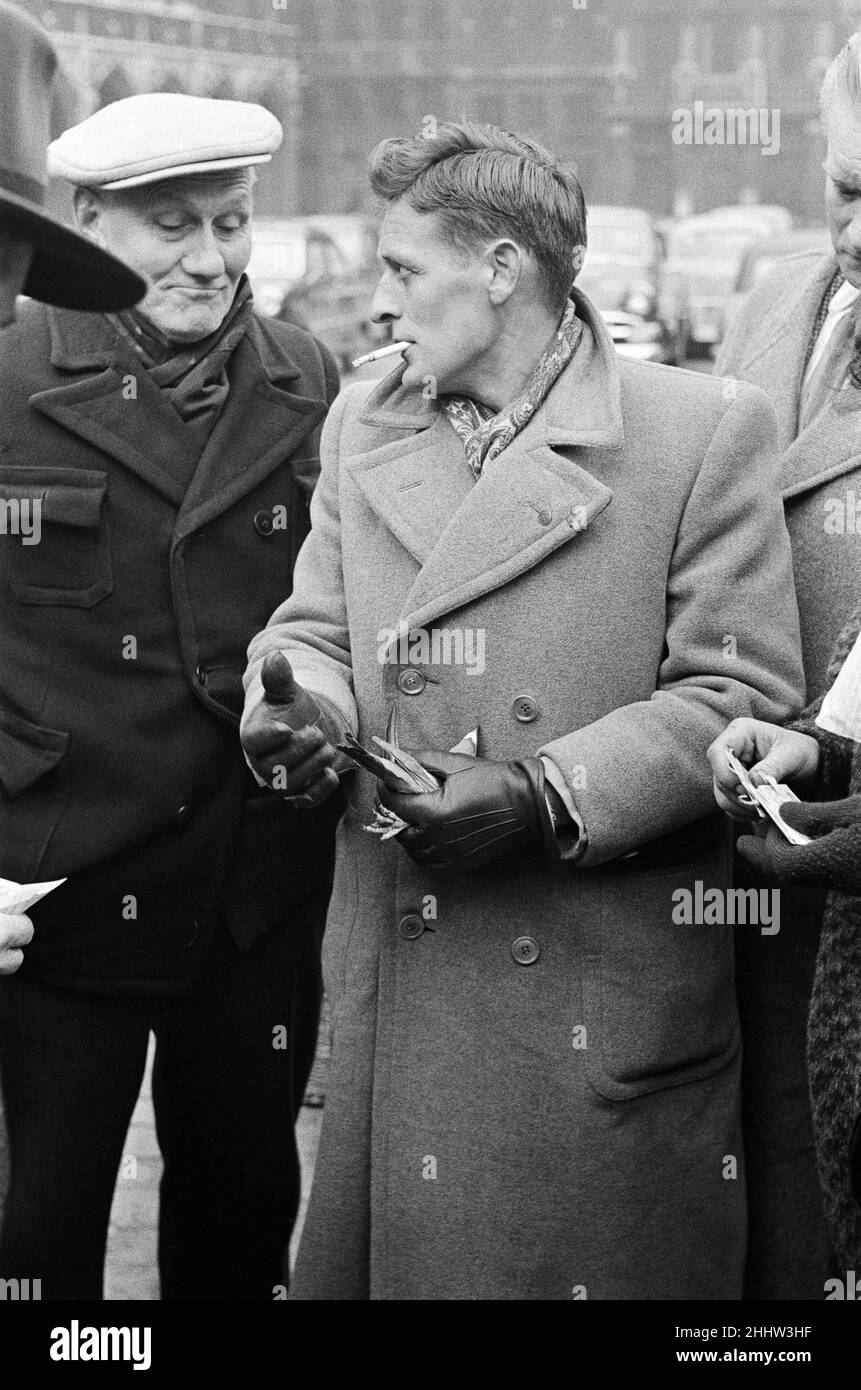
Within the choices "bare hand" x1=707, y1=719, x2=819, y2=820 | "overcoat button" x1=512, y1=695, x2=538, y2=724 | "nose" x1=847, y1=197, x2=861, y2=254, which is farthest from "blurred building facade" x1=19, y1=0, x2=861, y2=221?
"bare hand" x1=707, y1=719, x2=819, y2=820

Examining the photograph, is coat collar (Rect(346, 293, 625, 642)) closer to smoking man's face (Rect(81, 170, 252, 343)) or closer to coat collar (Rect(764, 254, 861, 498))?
coat collar (Rect(764, 254, 861, 498))

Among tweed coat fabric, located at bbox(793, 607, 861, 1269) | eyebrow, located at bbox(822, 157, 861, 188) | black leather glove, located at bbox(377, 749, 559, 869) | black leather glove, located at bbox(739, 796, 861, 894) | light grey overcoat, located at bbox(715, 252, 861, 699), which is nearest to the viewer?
black leather glove, located at bbox(739, 796, 861, 894)

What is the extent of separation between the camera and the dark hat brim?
1.94 m

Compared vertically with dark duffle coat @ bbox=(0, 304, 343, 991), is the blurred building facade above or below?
above

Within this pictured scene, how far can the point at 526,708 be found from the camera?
9.31 ft

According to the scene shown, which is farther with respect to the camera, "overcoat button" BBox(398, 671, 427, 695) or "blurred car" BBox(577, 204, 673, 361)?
"blurred car" BBox(577, 204, 673, 361)

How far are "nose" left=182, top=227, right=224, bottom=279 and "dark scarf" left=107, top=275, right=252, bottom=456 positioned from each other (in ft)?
0.40

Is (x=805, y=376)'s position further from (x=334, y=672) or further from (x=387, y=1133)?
(x=387, y=1133)

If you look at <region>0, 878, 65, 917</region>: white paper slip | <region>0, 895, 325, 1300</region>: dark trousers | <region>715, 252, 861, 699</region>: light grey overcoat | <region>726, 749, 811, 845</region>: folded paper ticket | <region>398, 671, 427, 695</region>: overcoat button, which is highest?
<region>715, 252, 861, 699</region>: light grey overcoat

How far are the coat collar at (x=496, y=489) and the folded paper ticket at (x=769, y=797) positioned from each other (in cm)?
47

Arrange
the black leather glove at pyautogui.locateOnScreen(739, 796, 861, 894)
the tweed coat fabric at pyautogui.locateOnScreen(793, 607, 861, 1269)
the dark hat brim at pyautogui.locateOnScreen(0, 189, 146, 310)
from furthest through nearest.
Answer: the tweed coat fabric at pyautogui.locateOnScreen(793, 607, 861, 1269), the black leather glove at pyautogui.locateOnScreen(739, 796, 861, 894), the dark hat brim at pyautogui.locateOnScreen(0, 189, 146, 310)

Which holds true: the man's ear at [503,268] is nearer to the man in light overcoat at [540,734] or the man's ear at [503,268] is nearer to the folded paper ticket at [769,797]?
the man in light overcoat at [540,734]

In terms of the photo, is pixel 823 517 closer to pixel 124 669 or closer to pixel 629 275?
pixel 124 669

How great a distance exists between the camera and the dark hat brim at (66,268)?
6.38 ft
